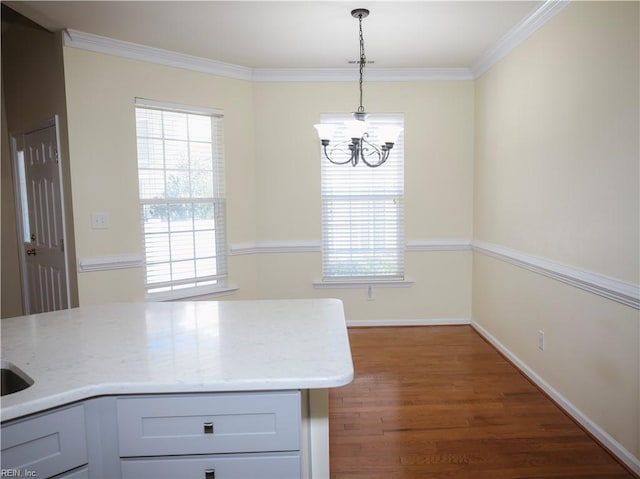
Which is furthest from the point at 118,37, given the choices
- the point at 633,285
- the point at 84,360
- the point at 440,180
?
the point at 633,285

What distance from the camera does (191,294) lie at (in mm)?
3943

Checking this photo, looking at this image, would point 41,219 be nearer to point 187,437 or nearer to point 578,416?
point 187,437

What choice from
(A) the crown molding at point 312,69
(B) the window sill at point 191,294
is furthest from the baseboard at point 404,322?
(A) the crown molding at point 312,69

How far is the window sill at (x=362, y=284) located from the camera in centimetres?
442

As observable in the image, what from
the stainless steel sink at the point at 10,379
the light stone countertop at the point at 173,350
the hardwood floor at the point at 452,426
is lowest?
the hardwood floor at the point at 452,426

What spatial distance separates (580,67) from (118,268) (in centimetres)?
346

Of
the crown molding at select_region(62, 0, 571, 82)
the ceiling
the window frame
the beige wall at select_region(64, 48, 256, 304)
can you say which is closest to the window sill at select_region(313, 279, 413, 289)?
the window frame

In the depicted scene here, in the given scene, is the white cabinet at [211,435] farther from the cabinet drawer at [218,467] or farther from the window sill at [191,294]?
the window sill at [191,294]

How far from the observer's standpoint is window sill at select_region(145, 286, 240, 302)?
374cm

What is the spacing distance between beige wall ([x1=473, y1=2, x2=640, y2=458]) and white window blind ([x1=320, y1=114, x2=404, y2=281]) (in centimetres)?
98

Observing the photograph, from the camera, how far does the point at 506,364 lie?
3.46m

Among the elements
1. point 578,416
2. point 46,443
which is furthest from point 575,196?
point 46,443

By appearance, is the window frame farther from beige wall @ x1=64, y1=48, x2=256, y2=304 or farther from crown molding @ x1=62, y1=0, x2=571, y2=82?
beige wall @ x1=64, y1=48, x2=256, y2=304

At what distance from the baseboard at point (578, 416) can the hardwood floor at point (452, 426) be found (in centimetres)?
4
